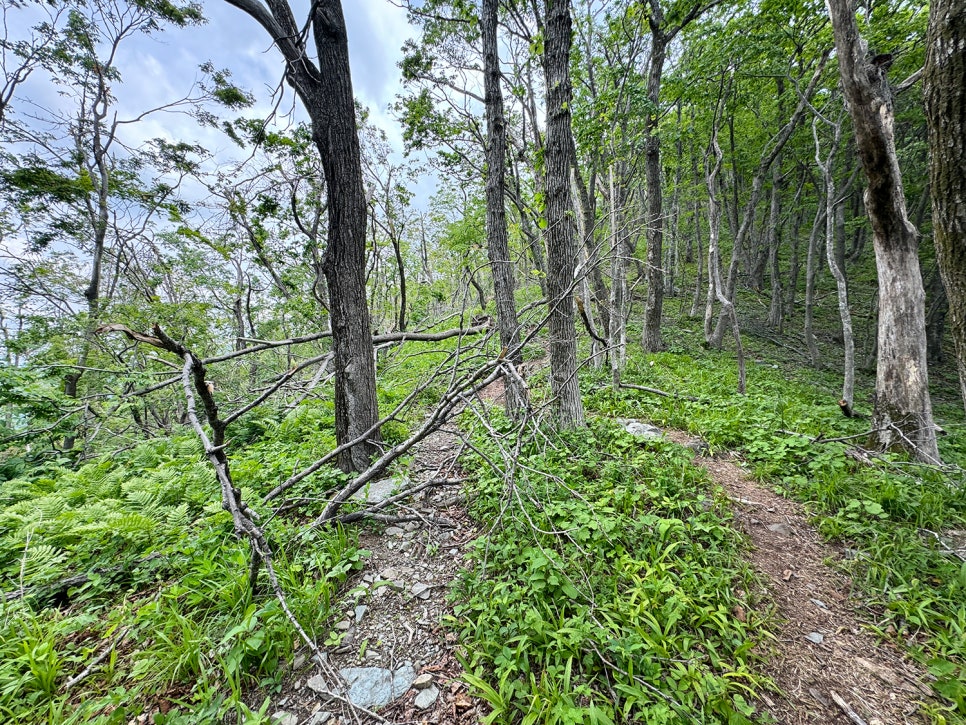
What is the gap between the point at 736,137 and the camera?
13367 millimetres

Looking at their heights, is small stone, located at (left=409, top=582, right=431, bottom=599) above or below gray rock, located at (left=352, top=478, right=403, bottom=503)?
below

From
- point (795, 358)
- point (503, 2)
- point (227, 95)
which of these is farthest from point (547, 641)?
point (795, 358)

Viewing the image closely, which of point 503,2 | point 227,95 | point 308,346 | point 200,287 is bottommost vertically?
point 308,346

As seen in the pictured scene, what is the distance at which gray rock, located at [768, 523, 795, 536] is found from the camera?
10.4 feet

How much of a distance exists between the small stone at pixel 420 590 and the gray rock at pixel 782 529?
318cm

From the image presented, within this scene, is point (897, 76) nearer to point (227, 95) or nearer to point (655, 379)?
point (655, 379)

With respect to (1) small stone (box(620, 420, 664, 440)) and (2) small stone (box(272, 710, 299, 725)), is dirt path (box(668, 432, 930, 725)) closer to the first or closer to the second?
(1) small stone (box(620, 420, 664, 440))

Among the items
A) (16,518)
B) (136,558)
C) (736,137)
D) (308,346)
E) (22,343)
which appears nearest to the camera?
(136,558)

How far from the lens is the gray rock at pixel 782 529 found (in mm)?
3173

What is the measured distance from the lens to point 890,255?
4.28 m

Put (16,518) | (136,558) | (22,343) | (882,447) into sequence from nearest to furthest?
(136,558), (16,518), (882,447), (22,343)

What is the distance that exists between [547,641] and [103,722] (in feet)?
7.66

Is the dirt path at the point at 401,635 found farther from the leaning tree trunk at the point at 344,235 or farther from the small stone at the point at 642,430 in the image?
the small stone at the point at 642,430

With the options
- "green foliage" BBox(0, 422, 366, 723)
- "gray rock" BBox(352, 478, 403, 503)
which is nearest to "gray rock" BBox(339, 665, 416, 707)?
"green foliage" BBox(0, 422, 366, 723)
